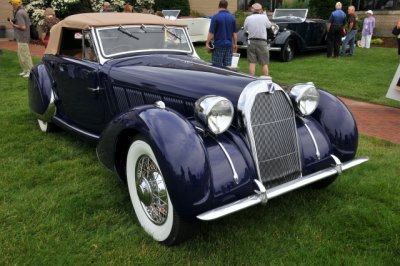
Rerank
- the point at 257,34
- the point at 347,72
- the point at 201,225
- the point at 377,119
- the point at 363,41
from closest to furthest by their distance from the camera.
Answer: the point at 201,225 → the point at 377,119 → the point at 257,34 → the point at 347,72 → the point at 363,41

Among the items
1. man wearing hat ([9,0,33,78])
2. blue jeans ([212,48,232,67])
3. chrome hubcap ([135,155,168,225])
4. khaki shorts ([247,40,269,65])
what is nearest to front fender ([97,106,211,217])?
chrome hubcap ([135,155,168,225])

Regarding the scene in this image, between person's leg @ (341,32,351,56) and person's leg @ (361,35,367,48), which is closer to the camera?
person's leg @ (341,32,351,56)

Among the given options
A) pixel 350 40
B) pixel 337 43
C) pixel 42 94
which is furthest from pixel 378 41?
pixel 42 94

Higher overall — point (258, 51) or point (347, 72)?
point (258, 51)

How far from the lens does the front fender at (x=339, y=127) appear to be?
3254mm

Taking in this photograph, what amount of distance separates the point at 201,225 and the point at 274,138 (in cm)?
87

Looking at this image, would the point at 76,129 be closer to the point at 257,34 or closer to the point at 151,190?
the point at 151,190

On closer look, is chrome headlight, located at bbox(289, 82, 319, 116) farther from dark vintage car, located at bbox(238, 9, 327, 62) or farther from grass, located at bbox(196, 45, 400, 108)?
dark vintage car, located at bbox(238, 9, 327, 62)

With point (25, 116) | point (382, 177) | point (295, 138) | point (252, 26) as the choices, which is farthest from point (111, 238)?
point (252, 26)

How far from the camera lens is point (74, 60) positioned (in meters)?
4.46

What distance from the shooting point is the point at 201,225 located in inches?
120

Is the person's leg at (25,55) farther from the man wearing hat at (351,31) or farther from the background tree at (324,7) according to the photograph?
the background tree at (324,7)

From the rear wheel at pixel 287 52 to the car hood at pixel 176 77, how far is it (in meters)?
7.91

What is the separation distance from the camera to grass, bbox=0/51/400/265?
2.68 meters
